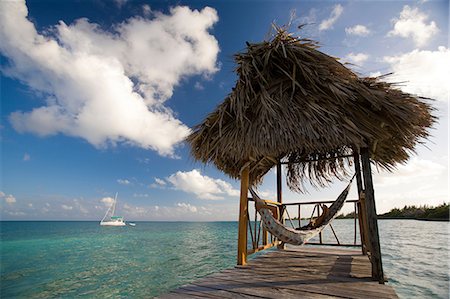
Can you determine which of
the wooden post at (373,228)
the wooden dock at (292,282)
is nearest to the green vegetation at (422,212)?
the wooden dock at (292,282)

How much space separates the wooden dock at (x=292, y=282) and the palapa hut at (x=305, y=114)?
264 millimetres

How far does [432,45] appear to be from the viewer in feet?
9.25

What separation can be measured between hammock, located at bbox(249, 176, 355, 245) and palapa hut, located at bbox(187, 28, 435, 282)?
1.09ft

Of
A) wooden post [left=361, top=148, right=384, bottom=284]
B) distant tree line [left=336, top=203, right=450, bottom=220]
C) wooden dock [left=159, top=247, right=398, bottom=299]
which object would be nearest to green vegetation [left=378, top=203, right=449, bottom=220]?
distant tree line [left=336, top=203, right=450, bottom=220]

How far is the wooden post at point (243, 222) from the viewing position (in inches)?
111

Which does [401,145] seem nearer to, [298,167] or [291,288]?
[298,167]

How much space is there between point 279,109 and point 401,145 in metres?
2.01

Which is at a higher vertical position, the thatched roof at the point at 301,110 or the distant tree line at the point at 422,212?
the thatched roof at the point at 301,110

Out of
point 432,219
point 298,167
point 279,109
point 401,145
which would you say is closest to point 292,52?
point 279,109

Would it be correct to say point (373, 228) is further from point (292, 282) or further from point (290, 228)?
point (292, 282)

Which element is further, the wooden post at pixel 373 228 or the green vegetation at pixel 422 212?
the green vegetation at pixel 422 212

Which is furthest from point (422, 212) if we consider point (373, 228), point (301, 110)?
point (301, 110)

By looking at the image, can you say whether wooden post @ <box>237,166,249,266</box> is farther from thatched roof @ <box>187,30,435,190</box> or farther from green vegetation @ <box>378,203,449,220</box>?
green vegetation @ <box>378,203,449,220</box>

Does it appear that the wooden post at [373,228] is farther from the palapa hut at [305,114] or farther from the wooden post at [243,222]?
the wooden post at [243,222]
